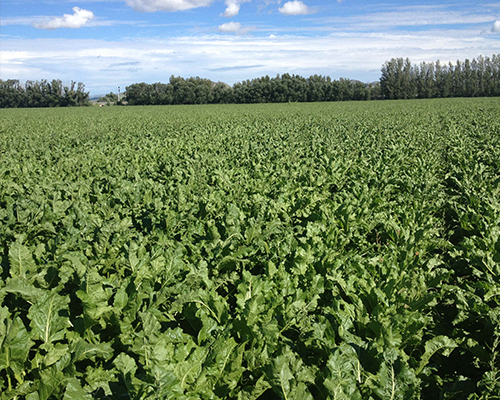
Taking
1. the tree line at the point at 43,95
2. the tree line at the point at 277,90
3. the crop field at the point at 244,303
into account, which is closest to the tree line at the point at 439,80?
the tree line at the point at 277,90

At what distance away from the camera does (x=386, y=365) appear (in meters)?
2.52

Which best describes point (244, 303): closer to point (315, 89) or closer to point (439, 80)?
point (315, 89)

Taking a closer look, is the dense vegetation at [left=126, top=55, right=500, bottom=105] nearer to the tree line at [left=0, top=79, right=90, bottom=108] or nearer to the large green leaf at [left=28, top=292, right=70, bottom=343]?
the tree line at [left=0, top=79, right=90, bottom=108]

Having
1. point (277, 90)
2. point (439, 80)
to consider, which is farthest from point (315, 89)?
point (439, 80)

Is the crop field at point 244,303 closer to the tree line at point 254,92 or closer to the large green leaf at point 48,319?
the large green leaf at point 48,319

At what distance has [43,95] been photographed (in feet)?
316

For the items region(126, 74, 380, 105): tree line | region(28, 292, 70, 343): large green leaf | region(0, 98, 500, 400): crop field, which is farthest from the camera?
region(126, 74, 380, 105): tree line

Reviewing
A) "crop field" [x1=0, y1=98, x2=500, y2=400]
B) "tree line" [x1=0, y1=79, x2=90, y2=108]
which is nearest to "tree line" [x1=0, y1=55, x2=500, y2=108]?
"tree line" [x1=0, y1=79, x2=90, y2=108]

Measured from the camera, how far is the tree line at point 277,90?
8981 cm

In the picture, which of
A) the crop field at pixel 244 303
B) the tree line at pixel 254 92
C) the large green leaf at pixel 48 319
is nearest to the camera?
the crop field at pixel 244 303

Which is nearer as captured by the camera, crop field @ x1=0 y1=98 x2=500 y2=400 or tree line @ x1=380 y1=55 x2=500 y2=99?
crop field @ x1=0 y1=98 x2=500 y2=400

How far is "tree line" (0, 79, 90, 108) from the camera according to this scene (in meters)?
93.1

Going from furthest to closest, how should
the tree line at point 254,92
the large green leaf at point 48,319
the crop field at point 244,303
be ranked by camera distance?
1. the tree line at point 254,92
2. the large green leaf at point 48,319
3. the crop field at point 244,303

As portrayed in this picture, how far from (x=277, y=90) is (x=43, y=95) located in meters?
60.4
